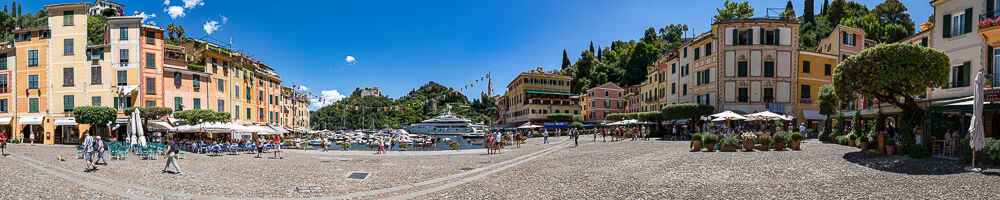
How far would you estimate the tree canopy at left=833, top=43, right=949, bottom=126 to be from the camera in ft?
51.3

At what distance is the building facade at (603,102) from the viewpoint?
76.2m

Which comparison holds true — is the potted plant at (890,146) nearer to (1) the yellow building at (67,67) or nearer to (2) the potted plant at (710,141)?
(2) the potted plant at (710,141)

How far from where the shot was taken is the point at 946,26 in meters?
19.7

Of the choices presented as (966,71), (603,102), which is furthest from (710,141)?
(603,102)

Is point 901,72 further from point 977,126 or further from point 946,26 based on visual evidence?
point 946,26

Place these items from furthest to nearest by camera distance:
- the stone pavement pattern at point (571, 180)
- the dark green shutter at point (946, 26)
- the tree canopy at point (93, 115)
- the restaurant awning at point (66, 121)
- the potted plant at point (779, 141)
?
1. the restaurant awning at point (66, 121)
2. the tree canopy at point (93, 115)
3. the dark green shutter at point (946, 26)
4. the potted plant at point (779, 141)
5. the stone pavement pattern at point (571, 180)

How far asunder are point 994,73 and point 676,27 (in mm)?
91462

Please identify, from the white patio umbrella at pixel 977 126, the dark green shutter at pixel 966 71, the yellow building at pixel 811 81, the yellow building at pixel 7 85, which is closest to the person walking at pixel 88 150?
the white patio umbrella at pixel 977 126

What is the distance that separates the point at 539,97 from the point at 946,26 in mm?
64068

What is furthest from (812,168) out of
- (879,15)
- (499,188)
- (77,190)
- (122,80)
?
(879,15)

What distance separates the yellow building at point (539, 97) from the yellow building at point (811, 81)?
152 feet

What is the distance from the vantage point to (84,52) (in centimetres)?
3297

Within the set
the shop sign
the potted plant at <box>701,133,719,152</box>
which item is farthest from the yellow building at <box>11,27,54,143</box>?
the shop sign

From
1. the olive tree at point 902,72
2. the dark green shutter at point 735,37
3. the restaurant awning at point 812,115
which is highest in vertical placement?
the dark green shutter at point 735,37
